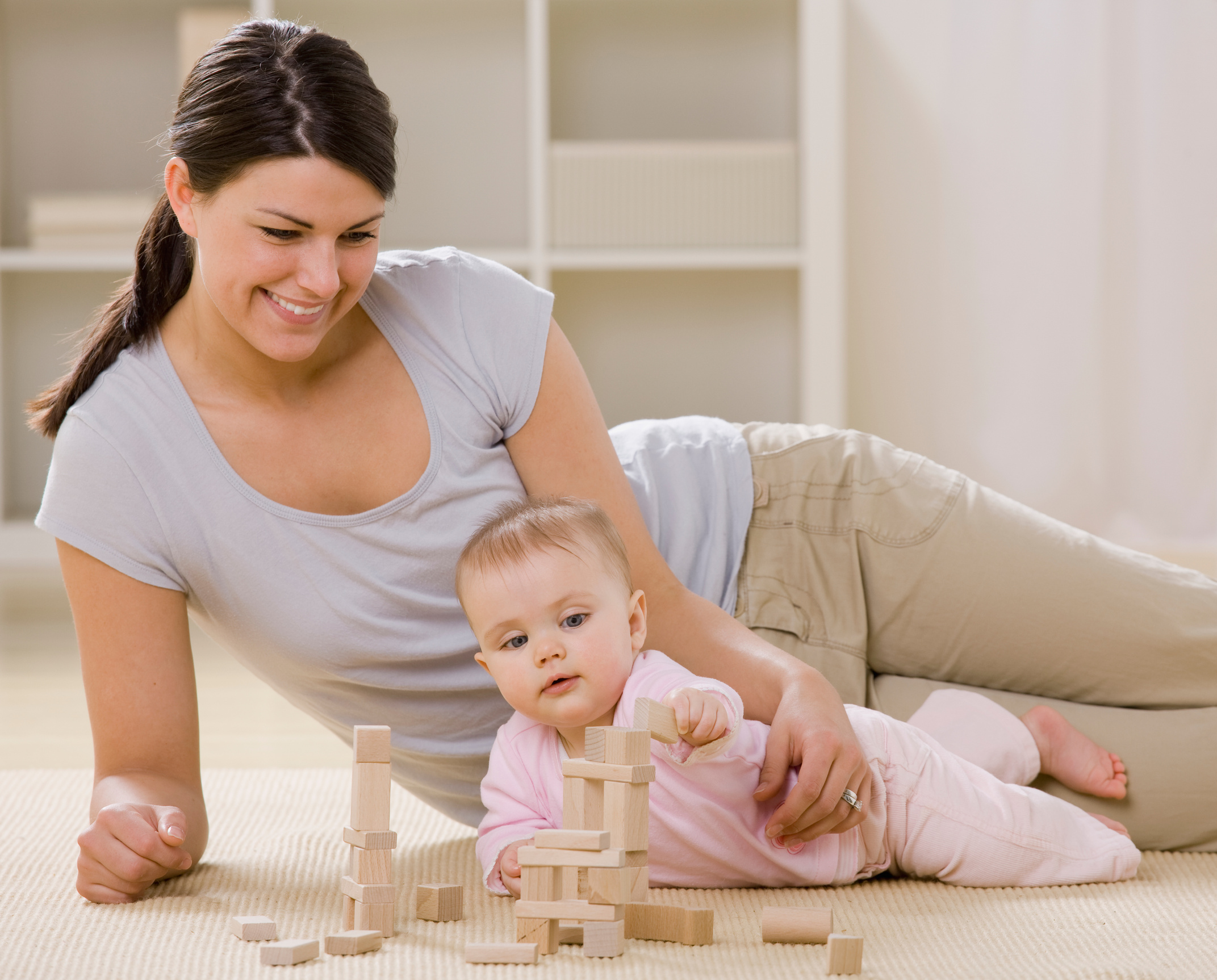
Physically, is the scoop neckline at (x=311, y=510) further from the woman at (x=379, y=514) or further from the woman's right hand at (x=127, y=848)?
the woman's right hand at (x=127, y=848)

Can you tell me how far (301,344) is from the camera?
3.44 feet

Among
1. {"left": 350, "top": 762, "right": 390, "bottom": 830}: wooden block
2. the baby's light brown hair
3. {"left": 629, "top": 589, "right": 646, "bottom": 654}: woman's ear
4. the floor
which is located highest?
the baby's light brown hair

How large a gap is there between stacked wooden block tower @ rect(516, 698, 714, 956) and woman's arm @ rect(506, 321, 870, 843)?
140 millimetres

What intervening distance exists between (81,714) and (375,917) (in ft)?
3.68

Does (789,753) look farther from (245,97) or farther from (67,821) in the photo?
(67,821)

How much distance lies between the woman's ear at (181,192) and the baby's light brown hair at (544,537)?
334 millimetres

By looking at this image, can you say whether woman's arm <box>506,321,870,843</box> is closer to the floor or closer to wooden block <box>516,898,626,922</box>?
wooden block <box>516,898,626,922</box>

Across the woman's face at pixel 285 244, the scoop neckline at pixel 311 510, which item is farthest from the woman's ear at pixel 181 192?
the scoop neckline at pixel 311 510

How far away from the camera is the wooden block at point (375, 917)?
90cm

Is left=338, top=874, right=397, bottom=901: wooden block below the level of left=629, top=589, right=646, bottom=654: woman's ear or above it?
below

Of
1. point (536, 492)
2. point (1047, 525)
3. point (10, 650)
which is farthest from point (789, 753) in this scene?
point (10, 650)

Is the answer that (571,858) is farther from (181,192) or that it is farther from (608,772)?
(181,192)

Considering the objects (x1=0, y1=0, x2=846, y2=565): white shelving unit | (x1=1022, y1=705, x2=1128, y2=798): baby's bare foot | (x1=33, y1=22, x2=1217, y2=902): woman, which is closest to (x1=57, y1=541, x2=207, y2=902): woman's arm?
(x1=33, y1=22, x2=1217, y2=902): woman

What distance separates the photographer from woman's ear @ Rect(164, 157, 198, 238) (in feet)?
3.37
